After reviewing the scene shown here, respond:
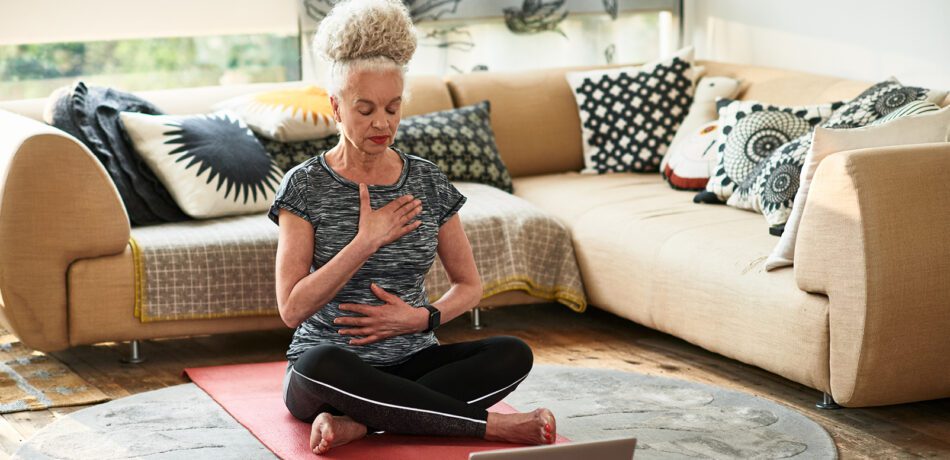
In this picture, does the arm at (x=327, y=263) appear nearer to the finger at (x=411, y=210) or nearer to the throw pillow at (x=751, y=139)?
the finger at (x=411, y=210)

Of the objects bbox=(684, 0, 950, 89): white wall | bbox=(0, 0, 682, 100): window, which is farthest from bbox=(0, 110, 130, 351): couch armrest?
bbox=(684, 0, 950, 89): white wall

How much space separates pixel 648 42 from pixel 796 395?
262 centimetres

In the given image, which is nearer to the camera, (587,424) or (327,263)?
(327,263)

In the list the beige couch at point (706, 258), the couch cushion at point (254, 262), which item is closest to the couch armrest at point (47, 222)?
the beige couch at point (706, 258)

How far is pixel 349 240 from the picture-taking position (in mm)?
2588

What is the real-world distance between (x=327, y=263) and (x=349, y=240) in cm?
8

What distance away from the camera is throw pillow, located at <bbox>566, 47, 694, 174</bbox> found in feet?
15.0

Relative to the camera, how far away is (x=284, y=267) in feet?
8.39

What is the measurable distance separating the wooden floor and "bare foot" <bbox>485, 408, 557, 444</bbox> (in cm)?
66

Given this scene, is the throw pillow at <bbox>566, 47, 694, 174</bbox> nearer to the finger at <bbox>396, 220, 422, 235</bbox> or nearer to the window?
the window

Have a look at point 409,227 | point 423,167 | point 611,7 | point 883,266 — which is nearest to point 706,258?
point 883,266

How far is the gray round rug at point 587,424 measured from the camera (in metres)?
2.72

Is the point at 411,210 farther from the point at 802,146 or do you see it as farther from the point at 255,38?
the point at 255,38

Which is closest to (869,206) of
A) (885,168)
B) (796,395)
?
(885,168)
